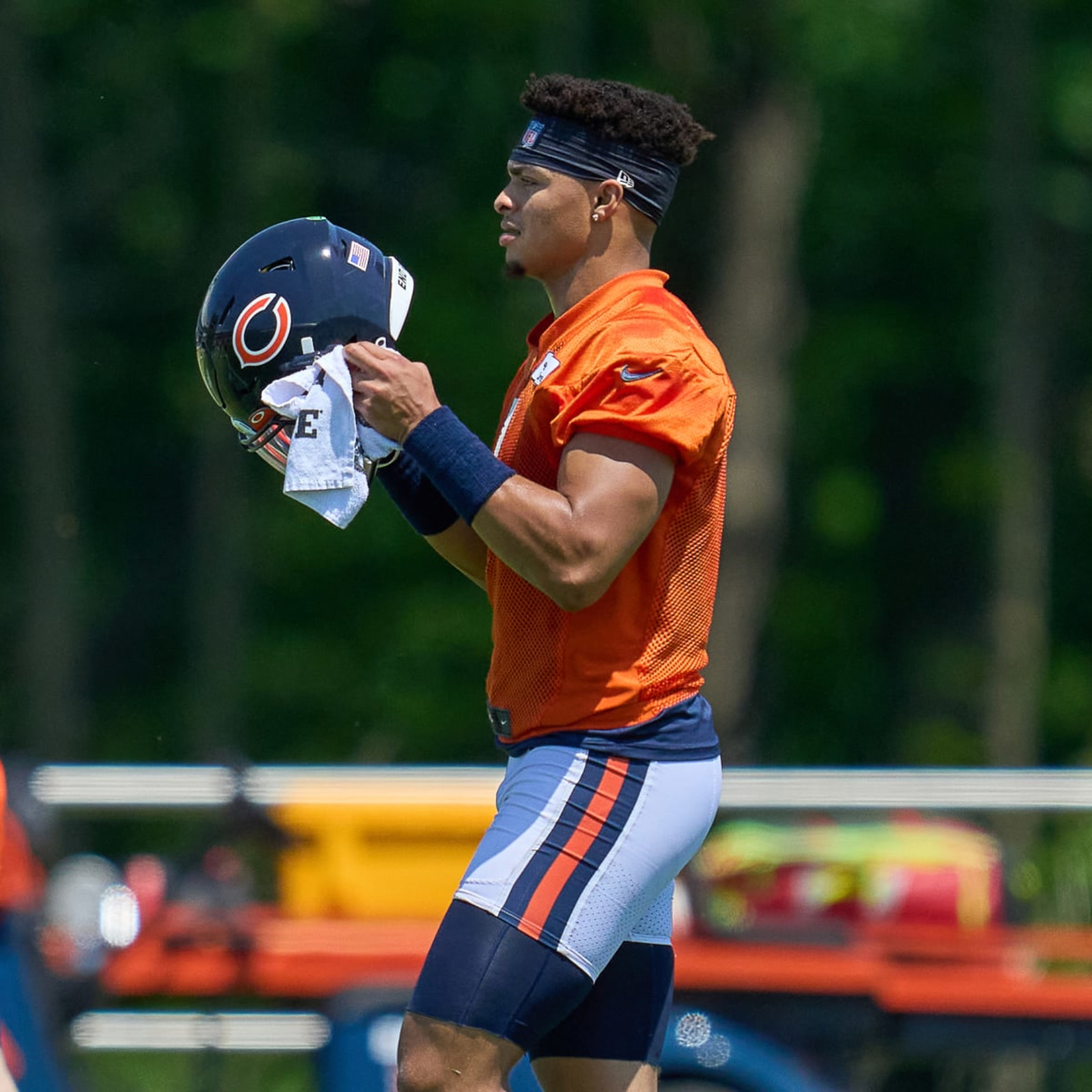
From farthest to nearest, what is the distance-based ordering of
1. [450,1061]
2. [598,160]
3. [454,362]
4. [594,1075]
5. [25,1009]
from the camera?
1. [454,362]
2. [25,1009]
3. [598,160]
4. [594,1075]
5. [450,1061]

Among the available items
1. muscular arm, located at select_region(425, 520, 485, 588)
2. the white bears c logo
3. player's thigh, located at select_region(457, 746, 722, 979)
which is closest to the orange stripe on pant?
player's thigh, located at select_region(457, 746, 722, 979)

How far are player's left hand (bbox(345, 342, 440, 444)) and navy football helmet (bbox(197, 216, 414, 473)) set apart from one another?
9 centimetres

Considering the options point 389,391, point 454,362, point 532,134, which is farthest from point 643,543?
point 454,362

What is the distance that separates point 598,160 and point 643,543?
711mm

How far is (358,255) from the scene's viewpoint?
3502mm

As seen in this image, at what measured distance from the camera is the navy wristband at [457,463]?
3090 millimetres

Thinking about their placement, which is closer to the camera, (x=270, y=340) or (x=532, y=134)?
(x=270, y=340)

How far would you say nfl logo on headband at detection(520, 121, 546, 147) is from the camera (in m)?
3.52

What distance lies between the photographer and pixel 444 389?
655 inches

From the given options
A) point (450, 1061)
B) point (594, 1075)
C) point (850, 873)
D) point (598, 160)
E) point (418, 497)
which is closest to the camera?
point (450, 1061)

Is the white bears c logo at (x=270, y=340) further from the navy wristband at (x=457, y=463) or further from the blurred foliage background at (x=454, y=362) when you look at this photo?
the blurred foliage background at (x=454, y=362)

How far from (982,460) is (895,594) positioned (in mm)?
1876

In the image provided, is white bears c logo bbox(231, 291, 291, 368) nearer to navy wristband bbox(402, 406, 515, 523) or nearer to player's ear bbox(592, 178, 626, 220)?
navy wristband bbox(402, 406, 515, 523)

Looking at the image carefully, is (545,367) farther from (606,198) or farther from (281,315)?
(281,315)
